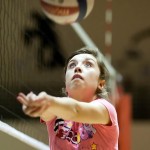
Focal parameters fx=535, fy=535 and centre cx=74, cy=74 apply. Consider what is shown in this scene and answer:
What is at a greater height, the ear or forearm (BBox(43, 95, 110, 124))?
forearm (BBox(43, 95, 110, 124))

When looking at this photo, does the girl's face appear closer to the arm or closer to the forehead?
the forehead

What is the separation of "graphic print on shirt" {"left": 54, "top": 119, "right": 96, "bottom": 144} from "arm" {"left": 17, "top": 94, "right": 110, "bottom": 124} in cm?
13

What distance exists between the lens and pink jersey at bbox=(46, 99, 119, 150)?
7.55 feet

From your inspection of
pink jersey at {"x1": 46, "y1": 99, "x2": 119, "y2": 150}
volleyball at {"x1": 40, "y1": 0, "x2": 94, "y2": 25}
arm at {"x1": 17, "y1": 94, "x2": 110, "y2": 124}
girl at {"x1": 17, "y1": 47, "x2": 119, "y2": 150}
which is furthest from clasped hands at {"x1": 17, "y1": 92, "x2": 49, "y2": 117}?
volleyball at {"x1": 40, "y1": 0, "x2": 94, "y2": 25}

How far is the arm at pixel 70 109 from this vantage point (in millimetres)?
1642

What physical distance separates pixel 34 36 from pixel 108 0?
11.7 feet

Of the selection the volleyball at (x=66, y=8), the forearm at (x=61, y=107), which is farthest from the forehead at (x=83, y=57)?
the volleyball at (x=66, y=8)

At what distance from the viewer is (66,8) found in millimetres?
3613

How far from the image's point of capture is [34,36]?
601cm

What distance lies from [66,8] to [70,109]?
1.89 meters

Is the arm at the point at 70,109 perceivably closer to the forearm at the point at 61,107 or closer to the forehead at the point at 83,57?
the forearm at the point at 61,107

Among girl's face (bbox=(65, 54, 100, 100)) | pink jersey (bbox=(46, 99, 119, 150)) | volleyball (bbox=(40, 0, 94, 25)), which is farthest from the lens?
volleyball (bbox=(40, 0, 94, 25))

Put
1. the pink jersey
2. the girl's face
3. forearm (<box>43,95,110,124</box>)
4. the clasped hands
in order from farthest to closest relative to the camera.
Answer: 1. the pink jersey
2. the girl's face
3. forearm (<box>43,95,110,124</box>)
4. the clasped hands

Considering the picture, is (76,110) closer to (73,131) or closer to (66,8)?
(73,131)
